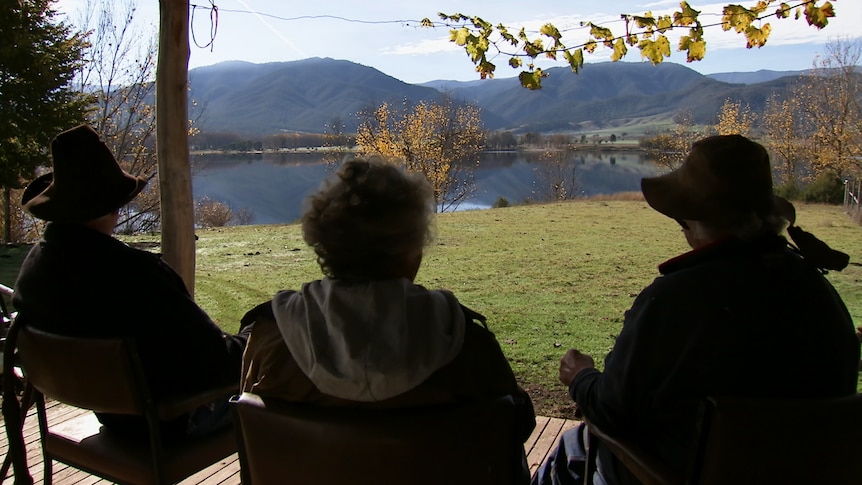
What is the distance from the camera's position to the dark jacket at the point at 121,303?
1755 mm

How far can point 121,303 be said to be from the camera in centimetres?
176

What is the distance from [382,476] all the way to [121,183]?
133 cm

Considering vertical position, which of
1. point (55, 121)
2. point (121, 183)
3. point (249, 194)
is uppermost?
point (55, 121)

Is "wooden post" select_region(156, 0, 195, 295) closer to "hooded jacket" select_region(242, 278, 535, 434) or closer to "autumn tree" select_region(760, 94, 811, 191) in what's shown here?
"hooded jacket" select_region(242, 278, 535, 434)

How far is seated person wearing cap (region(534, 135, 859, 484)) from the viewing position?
135 cm

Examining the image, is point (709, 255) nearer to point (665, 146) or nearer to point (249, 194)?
point (665, 146)

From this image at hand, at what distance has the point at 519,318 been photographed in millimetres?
6410

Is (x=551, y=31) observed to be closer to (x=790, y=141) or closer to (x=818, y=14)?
(x=818, y=14)

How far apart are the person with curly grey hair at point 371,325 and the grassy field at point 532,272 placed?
20 centimetres

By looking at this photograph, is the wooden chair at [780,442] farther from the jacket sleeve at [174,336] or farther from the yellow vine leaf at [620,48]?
the yellow vine leaf at [620,48]

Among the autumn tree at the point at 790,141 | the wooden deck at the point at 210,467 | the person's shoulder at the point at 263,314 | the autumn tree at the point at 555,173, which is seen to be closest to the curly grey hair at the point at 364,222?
the person's shoulder at the point at 263,314

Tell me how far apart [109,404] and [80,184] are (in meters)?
0.66

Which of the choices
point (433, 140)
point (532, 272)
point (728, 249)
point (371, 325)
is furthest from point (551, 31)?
point (433, 140)

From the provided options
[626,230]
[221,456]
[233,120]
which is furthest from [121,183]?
[233,120]
